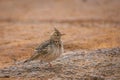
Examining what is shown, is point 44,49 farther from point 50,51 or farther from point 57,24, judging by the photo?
point 57,24

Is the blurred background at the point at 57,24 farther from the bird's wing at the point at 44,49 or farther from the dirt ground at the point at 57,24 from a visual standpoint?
the bird's wing at the point at 44,49

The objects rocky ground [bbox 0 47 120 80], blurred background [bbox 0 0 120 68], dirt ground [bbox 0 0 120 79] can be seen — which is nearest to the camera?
rocky ground [bbox 0 47 120 80]

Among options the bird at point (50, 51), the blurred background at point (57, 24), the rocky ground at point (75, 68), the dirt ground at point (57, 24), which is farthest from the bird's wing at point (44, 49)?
the blurred background at point (57, 24)

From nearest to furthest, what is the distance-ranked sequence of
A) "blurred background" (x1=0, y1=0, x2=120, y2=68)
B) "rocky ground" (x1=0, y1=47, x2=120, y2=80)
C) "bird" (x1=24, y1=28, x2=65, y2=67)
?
"rocky ground" (x1=0, y1=47, x2=120, y2=80) → "bird" (x1=24, y1=28, x2=65, y2=67) → "blurred background" (x1=0, y1=0, x2=120, y2=68)

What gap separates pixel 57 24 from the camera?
16594mm

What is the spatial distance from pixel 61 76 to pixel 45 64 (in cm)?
90

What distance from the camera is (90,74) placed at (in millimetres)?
8969

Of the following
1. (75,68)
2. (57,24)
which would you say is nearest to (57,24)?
(57,24)

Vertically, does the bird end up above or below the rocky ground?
above

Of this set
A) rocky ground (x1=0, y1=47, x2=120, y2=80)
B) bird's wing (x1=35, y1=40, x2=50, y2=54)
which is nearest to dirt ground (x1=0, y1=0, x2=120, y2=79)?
rocky ground (x1=0, y1=47, x2=120, y2=80)

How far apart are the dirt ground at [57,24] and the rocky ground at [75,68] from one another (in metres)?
0.95

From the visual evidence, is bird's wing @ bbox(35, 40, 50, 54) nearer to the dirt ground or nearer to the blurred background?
the dirt ground

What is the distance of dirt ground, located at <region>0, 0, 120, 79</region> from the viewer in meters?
12.1

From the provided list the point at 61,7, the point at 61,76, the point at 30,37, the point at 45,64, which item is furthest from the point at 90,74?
the point at 61,7
